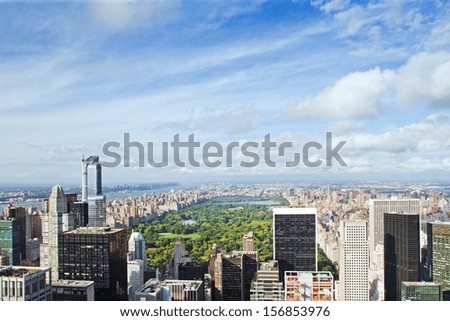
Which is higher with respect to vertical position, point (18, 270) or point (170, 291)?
point (18, 270)

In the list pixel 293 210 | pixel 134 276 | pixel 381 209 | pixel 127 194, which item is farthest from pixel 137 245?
pixel 381 209

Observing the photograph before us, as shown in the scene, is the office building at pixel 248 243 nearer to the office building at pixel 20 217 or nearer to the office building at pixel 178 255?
the office building at pixel 178 255

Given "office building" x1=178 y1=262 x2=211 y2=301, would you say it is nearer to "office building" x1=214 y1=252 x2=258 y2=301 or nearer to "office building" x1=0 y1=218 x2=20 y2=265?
"office building" x1=214 y1=252 x2=258 y2=301

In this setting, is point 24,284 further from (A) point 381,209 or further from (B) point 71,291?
(A) point 381,209

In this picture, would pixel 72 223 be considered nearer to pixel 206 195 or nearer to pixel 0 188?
pixel 0 188

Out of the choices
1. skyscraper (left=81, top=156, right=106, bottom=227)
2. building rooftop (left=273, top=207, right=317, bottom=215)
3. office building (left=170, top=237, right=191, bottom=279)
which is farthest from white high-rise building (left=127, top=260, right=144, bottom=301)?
building rooftop (left=273, top=207, right=317, bottom=215)
